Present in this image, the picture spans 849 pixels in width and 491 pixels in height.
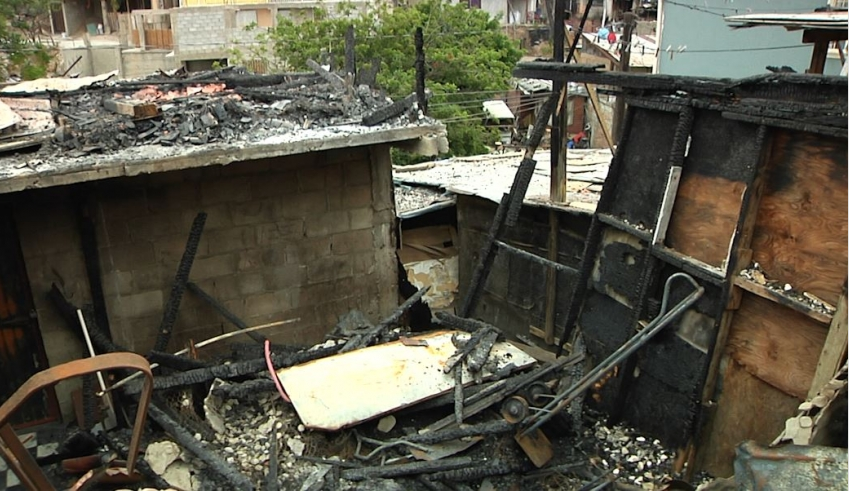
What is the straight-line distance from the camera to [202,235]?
252 inches

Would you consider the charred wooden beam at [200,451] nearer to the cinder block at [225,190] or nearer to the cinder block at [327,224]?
the cinder block at [225,190]

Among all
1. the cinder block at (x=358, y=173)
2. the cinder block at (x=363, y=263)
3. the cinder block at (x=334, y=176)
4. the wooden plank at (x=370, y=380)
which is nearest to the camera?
the wooden plank at (x=370, y=380)

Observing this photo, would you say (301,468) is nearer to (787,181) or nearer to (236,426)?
(236,426)

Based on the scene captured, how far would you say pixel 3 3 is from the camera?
2311 cm

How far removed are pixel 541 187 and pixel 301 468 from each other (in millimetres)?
5726

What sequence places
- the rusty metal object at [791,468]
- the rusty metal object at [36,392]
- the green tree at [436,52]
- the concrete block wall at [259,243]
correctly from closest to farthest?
the rusty metal object at [791,468]
the rusty metal object at [36,392]
the concrete block wall at [259,243]
the green tree at [436,52]

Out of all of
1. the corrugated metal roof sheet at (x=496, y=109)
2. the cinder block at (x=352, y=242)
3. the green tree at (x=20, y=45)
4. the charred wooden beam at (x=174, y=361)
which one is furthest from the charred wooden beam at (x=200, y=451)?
the green tree at (x=20, y=45)

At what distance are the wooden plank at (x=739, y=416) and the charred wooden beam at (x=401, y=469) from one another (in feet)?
6.18

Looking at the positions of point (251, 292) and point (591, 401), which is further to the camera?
point (251, 292)

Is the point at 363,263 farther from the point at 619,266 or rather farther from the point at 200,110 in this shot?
the point at 619,266

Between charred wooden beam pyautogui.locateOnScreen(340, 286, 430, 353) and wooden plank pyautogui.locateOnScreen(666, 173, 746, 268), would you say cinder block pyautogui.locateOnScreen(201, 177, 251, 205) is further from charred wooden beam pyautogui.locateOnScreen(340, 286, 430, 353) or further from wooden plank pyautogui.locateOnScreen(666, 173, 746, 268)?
wooden plank pyautogui.locateOnScreen(666, 173, 746, 268)

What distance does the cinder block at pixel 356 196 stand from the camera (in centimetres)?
694

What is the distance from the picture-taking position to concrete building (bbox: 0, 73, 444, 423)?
5.56 meters

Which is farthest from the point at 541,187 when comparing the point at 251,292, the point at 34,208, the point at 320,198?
the point at 34,208
